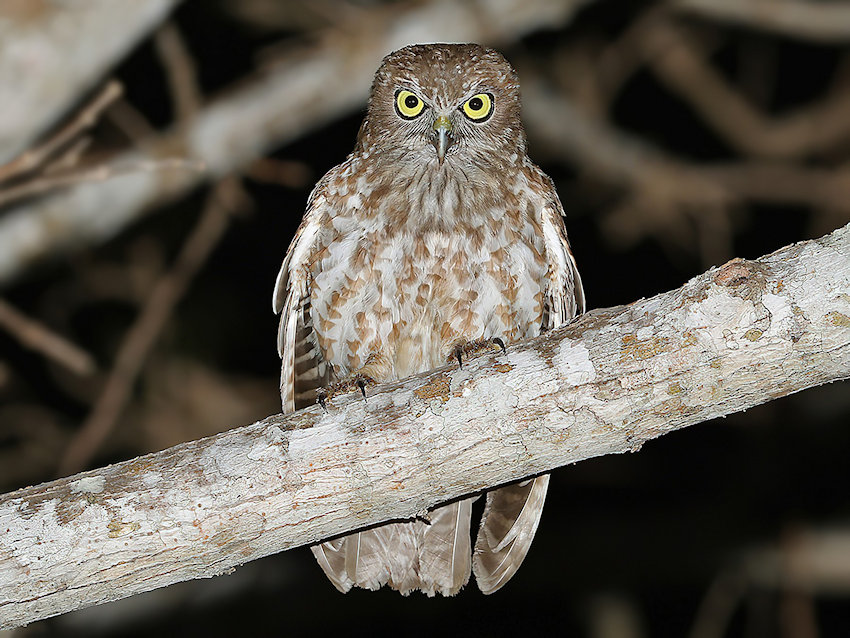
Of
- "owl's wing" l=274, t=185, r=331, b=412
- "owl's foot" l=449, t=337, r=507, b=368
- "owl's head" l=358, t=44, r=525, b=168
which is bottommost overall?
"owl's foot" l=449, t=337, r=507, b=368

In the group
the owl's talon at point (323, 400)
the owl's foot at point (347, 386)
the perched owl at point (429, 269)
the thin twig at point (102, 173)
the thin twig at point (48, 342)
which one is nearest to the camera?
the owl's talon at point (323, 400)

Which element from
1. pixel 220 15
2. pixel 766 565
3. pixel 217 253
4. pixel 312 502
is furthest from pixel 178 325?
pixel 312 502

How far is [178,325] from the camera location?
8.32 metres

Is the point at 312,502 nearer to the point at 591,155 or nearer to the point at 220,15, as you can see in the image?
the point at 591,155

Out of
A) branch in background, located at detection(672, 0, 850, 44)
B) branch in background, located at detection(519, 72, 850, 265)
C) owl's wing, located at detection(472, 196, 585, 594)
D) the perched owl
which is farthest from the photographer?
branch in background, located at detection(519, 72, 850, 265)

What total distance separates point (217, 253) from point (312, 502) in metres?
6.26

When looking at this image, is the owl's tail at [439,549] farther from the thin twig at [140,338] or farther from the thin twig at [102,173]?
the thin twig at [102,173]

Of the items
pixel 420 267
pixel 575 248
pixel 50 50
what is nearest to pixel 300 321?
pixel 420 267

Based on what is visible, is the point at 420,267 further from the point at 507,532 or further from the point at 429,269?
the point at 507,532

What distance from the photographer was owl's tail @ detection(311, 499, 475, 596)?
438 centimetres

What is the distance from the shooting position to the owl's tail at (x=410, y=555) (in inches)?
172

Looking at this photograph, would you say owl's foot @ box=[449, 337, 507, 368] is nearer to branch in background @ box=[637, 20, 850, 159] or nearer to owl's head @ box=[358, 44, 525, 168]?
owl's head @ box=[358, 44, 525, 168]

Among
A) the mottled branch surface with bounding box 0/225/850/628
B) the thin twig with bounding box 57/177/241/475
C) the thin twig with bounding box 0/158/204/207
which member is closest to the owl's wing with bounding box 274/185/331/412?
the thin twig with bounding box 57/177/241/475

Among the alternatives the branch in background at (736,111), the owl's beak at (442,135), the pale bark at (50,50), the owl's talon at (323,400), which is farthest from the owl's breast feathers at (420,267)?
the branch in background at (736,111)
